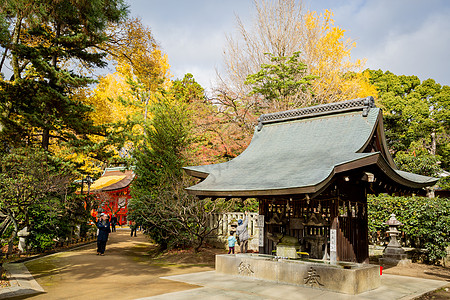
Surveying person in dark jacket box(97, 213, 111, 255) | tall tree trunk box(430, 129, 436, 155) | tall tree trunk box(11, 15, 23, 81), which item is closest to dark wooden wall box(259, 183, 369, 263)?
person in dark jacket box(97, 213, 111, 255)

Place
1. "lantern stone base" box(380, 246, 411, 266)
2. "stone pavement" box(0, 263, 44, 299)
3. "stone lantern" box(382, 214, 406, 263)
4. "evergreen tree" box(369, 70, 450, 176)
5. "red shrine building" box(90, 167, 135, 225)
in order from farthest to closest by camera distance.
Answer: "red shrine building" box(90, 167, 135, 225) < "evergreen tree" box(369, 70, 450, 176) < "stone lantern" box(382, 214, 406, 263) < "lantern stone base" box(380, 246, 411, 266) < "stone pavement" box(0, 263, 44, 299)

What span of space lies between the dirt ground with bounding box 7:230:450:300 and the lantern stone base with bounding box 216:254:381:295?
133 centimetres

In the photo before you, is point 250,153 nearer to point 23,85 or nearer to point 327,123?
point 327,123

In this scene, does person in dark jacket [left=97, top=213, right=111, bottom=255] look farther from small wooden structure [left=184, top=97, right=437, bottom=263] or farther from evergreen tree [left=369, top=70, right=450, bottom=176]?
evergreen tree [left=369, top=70, right=450, bottom=176]

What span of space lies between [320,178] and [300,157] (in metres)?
2.41

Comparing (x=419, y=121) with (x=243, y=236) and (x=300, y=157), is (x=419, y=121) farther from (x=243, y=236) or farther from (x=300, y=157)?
(x=300, y=157)

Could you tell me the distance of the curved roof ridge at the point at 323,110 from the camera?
34.5 feet

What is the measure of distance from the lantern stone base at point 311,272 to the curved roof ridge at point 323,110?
487 centimetres

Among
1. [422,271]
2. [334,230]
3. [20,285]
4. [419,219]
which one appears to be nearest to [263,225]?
[334,230]

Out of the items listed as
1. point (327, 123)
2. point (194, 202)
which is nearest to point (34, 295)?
point (194, 202)

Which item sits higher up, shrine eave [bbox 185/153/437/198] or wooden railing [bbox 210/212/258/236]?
shrine eave [bbox 185/153/437/198]

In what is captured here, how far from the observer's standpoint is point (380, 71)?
1473 inches

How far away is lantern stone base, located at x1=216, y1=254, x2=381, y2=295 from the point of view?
7660 millimetres

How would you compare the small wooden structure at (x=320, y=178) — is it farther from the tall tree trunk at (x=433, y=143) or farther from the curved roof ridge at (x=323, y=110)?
the tall tree trunk at (x=433, y=143)
